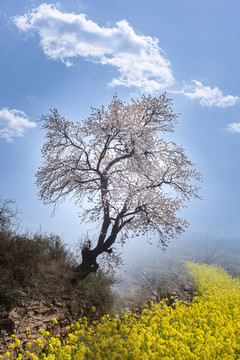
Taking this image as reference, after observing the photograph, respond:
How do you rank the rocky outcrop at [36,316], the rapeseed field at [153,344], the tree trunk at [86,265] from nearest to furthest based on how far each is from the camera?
the rapeseed field at [153,344] < the rocky outcrop at [36,316] < the tree trunk at [86,265]

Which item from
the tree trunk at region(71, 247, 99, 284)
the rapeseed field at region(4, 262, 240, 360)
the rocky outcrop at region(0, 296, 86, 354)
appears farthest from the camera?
the tree trunk at region(71, 247, 99, 284)

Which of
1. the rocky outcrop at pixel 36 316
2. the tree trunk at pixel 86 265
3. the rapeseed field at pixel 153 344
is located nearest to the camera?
the rapeseed field at pixel 153 344

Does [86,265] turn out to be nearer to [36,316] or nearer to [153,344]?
[36,316]

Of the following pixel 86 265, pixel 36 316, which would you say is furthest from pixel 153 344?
pixel 86 265

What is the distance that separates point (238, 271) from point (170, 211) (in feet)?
54.6

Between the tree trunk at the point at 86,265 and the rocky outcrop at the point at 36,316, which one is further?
the tree trunk at the point at 86,265

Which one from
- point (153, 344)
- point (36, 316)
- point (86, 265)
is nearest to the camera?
point (153, 344)

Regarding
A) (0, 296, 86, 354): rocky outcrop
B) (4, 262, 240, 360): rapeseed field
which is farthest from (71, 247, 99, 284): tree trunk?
(4, 262, 240, 360): rapeseed field

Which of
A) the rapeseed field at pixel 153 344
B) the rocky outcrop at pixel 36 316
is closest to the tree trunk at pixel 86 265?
the rocky outcrop at pixel 36 316

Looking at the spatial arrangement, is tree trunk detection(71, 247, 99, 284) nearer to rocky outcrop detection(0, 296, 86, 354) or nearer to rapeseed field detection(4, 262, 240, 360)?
rocky outcrop detection(0, 296, 86, 354)

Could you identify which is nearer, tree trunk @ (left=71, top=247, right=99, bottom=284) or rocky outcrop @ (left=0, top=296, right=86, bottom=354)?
rocky outcrop @ (left=0, top=296, right=86, bottom=354)

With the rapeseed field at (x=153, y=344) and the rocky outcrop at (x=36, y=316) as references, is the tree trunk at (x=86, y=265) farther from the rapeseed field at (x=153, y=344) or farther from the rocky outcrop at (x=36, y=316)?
the rapeseed field at (x=153, y=344)

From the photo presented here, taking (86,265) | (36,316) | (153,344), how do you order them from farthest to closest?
(86,265) → (36,316) → (153,344)

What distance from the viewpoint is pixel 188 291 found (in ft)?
50.1
